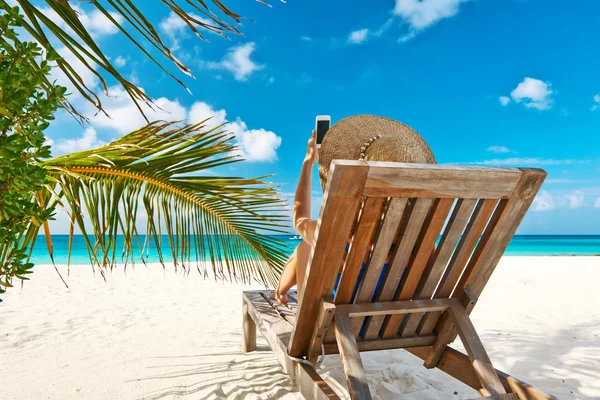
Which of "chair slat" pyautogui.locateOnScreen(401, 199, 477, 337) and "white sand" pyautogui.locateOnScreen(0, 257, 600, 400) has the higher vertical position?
"chair slat" pyautogui.locateOnScreen(401, 199, 477, 337)

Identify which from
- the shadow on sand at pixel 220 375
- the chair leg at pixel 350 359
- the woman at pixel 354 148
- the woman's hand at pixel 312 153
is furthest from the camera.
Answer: the shadow on sand at pixel 220 375

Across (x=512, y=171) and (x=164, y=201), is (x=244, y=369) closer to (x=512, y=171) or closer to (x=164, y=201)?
(x=164, y=201)

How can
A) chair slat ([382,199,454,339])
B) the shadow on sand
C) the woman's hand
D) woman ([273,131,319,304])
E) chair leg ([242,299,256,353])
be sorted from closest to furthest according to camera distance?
chair slat ([382,199,454,339]) < woman ([273,131,319,304]) < the woman's hand < the shadow on sand < chair leg ([242,299,256,353])

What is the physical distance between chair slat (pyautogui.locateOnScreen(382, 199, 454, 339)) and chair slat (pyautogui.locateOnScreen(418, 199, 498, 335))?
12 cm

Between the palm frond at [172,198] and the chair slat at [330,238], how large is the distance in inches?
33.7

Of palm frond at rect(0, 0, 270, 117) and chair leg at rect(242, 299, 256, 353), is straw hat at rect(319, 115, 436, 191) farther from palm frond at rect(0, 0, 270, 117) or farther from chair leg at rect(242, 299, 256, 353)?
chair leg at rect(242, 299, 256, 353)

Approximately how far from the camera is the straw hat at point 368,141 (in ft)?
5.74

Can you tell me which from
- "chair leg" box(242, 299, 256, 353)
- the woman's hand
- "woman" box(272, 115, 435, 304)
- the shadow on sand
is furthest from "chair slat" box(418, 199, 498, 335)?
"chair leg" box(242, 299, 256, 353)

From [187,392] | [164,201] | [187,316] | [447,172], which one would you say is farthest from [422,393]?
[187,316]

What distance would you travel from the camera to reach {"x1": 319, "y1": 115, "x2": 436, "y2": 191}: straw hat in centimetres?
175

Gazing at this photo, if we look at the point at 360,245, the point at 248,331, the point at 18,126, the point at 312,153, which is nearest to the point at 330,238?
the point at 360,245

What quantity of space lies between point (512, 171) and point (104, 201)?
189 centimetres

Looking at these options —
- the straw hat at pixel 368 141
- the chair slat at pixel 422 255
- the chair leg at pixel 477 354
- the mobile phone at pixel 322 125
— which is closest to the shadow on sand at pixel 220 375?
the chair slat at pixel 422 255

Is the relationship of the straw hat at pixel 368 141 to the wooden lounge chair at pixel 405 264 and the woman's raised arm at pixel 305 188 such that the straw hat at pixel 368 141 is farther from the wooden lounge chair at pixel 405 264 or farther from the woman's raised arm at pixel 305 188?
the wooden lounge chair at pixel 405 264
